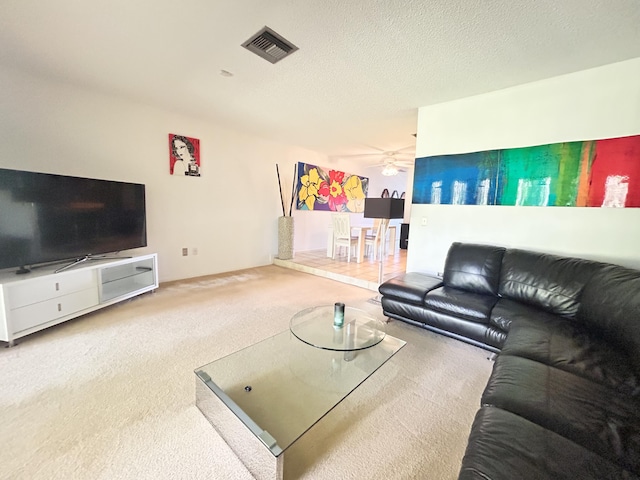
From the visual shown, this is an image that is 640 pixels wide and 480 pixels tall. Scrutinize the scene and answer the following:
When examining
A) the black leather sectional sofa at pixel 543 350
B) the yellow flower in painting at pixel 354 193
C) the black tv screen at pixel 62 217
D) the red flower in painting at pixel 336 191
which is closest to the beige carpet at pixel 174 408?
the black leather sectional sofa at pixel 543 350

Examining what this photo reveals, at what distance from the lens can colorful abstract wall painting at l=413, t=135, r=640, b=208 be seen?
2.27 m

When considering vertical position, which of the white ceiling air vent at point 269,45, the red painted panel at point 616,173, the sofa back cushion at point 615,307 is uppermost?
the white ceiling air vent at point 269,45

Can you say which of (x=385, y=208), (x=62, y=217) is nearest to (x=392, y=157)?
(x=385, y=208)

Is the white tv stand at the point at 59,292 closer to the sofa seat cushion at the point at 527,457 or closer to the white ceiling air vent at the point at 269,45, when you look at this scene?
the white ceiling air vent at the point at 269,45

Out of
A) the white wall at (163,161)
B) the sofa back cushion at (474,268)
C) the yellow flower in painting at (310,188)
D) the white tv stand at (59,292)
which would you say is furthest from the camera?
the yellow flower in painting at (310,188)

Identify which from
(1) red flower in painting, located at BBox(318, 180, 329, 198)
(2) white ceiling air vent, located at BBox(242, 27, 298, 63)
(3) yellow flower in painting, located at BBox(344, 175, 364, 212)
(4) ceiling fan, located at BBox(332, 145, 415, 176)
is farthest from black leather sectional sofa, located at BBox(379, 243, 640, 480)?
(3) yellow flower in painting, located at BBox(344, 175, 364, 212)

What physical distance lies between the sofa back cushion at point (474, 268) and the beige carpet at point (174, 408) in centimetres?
58

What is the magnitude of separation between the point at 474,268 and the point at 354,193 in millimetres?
4826

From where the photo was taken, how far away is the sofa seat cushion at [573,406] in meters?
0.92

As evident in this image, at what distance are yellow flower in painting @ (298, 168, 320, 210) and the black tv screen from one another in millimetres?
3169

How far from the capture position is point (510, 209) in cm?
282

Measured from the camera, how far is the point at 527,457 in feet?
2.74

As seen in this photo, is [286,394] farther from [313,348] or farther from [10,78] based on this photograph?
[10,78]

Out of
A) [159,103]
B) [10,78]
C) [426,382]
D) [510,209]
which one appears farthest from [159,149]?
[510,209]
